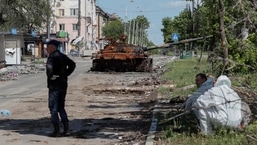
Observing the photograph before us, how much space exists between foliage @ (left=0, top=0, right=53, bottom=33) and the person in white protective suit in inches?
1782

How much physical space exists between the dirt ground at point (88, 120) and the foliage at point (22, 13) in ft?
108

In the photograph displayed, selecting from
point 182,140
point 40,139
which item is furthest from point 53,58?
point 182,140

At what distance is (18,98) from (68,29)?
10004 centimetres

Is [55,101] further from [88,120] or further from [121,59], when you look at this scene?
[121,59]

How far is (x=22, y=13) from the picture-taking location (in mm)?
56375

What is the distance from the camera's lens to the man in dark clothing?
Result: 11.3 meters

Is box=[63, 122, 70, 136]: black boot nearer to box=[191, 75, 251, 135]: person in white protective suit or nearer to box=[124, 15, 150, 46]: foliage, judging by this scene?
box=[191, 75, 251, 135]: person in white protective suit

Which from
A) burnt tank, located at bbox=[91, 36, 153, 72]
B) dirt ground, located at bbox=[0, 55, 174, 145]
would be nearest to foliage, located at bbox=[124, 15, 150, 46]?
burnt tank, located at bbox=[91, 36, 153, 72]

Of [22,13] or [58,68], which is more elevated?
[22,13]

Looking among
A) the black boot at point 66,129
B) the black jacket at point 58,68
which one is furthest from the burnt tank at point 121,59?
the black jacket at point 58,68

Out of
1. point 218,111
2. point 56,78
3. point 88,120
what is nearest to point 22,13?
point 88,120

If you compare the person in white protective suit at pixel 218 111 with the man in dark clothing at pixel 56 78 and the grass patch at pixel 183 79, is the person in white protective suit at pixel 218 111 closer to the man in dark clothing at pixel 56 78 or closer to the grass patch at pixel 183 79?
the man in dark clothing at pixel 56 78

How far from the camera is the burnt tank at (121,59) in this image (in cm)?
3881

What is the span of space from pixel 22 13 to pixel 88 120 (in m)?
43.8
